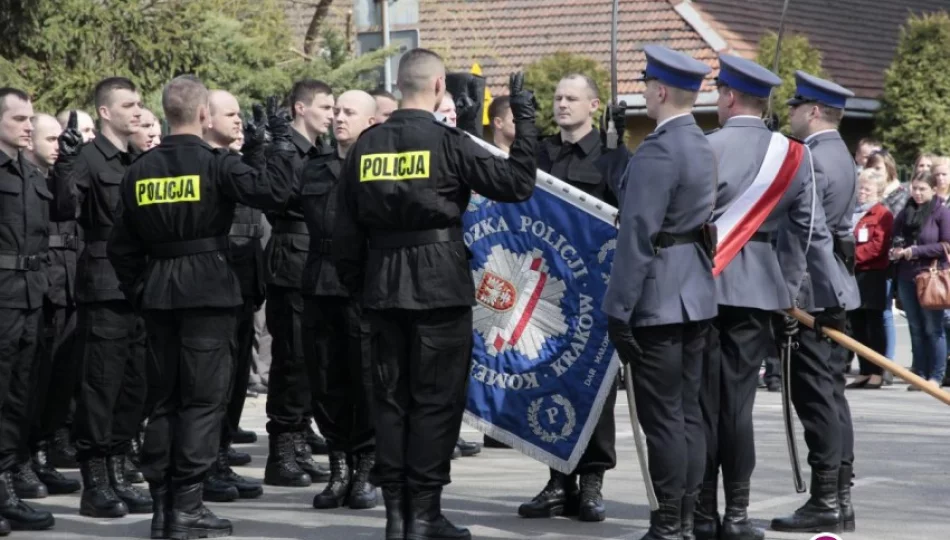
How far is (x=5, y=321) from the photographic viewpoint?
843 centimetres

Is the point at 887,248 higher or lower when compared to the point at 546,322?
lower

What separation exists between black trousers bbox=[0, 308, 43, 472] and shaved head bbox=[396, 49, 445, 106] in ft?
8.04

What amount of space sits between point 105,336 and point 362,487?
1.66 meters

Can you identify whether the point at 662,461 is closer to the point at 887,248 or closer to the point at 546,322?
the point at 546,322

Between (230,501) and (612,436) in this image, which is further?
(230,501)

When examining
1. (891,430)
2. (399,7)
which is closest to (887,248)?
(891,430)

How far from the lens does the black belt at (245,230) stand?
31.9 feet

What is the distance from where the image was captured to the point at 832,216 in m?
8.39

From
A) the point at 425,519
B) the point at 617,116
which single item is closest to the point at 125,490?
the point at 425,519

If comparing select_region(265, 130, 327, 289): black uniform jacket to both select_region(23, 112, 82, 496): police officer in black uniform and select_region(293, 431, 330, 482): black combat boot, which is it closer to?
select_region(293, 431, 330, 482): black combat boot

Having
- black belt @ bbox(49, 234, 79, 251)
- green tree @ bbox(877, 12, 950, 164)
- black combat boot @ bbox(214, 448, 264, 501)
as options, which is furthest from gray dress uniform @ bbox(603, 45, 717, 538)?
green tree @ bbox(877, 12, 950, 164)

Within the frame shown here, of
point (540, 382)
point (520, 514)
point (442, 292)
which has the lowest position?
point (520, 514)

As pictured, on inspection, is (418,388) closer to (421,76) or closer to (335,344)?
(421,76)

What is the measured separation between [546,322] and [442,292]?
1.19m
